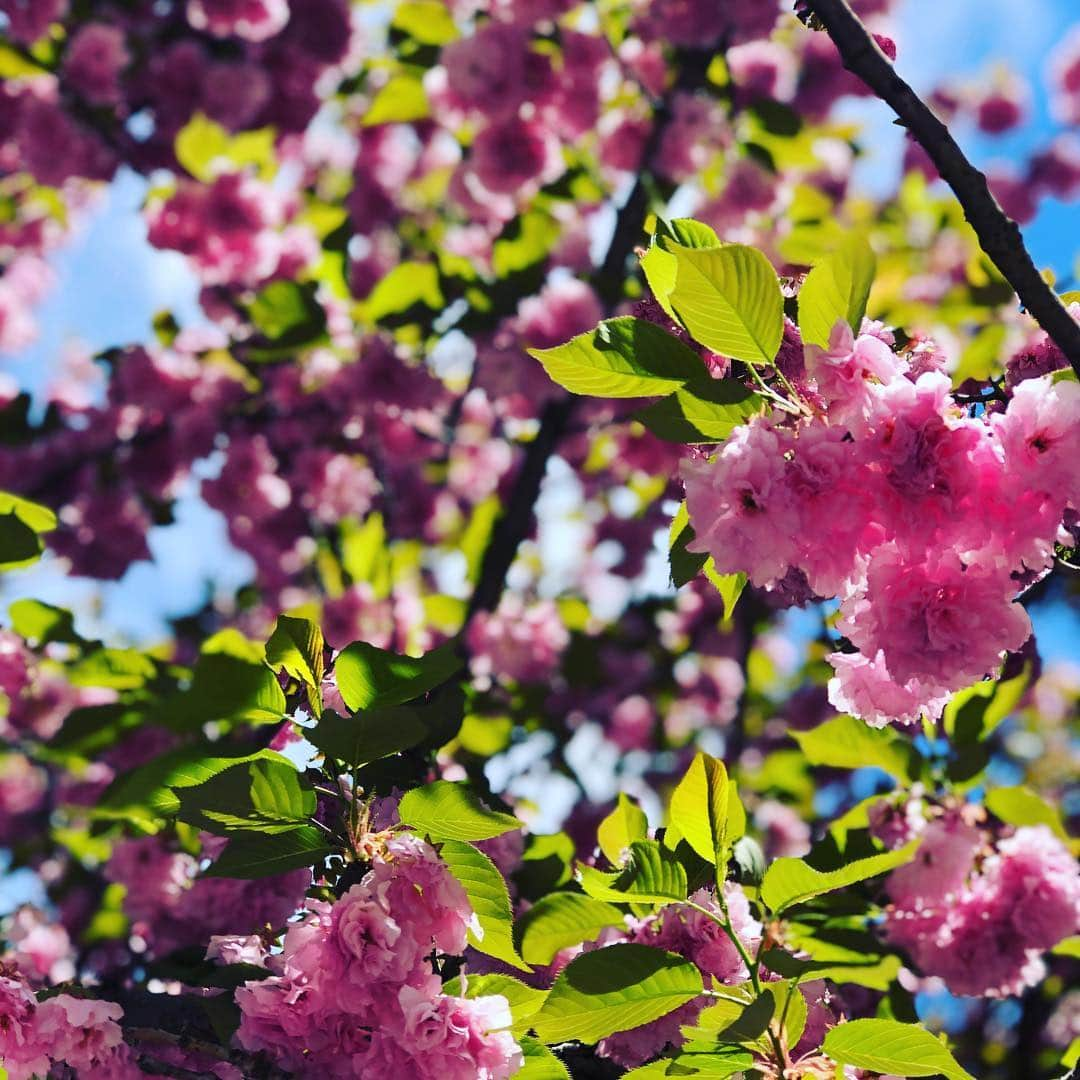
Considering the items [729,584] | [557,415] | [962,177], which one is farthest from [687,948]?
[557,415]

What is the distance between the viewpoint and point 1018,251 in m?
1.16

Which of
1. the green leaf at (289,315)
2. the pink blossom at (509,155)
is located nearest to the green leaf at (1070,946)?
the green leaf at (289,315)

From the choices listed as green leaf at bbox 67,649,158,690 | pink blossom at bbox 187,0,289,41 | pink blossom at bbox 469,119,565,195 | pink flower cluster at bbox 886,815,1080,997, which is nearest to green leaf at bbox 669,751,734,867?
pink flower cluster at bbox 886,815,1080,997

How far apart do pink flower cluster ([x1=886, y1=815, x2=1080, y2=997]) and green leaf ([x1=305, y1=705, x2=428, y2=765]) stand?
51.7 inches

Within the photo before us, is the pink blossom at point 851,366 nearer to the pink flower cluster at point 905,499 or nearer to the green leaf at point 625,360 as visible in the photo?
the pink flower cluster at point 905,499

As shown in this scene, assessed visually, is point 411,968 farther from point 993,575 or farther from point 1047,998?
point 1047,998

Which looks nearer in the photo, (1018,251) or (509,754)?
(1018,251)

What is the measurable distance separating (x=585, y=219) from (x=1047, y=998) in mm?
3715

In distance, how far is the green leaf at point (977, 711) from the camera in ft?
7.72

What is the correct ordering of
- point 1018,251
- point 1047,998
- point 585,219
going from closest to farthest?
point 1018,251, point 1047,998, point 585,219

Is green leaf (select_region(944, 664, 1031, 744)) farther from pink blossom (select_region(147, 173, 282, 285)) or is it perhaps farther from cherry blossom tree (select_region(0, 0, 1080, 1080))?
pink blossom (select_region(147, 173, 282, 285))

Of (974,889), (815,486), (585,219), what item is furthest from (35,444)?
(815,486)

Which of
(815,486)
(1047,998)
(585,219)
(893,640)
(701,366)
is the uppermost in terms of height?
(585,219)

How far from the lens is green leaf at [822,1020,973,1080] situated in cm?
118
